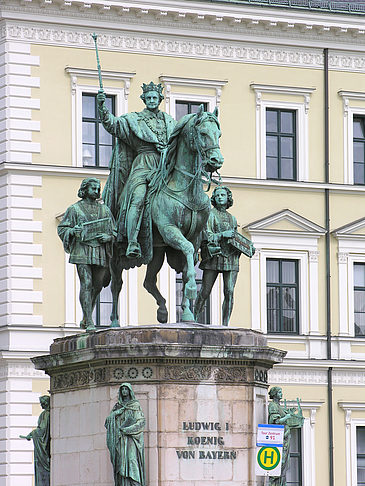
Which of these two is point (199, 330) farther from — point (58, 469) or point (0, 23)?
point (0, 23)

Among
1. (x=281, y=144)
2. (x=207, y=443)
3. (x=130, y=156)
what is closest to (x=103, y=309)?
(x=281, y=144)

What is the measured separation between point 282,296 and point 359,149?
15.2 feet

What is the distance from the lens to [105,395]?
26.5 metres

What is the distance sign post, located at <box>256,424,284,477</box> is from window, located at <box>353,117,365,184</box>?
27527mm

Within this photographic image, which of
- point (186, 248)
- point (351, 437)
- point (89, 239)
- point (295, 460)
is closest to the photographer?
point (186, 248)

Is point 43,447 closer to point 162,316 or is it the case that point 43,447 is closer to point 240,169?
point 162,316

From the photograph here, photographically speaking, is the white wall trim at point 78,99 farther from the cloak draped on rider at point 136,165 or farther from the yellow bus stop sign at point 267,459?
the yellow bus stop sign at point 267,459

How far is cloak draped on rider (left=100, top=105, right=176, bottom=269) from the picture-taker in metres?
27.9

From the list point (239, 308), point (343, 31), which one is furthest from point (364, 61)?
point (239, 308)

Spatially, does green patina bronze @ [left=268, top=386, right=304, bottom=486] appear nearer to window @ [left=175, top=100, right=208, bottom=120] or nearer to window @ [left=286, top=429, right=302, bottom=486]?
window @ [left=286, top=429, right=302, bottom=486]

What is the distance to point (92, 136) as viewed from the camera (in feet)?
166

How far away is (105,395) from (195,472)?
1549 millimetres

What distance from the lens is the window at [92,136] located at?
165 ft

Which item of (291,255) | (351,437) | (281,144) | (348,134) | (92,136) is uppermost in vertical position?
(348,134)
